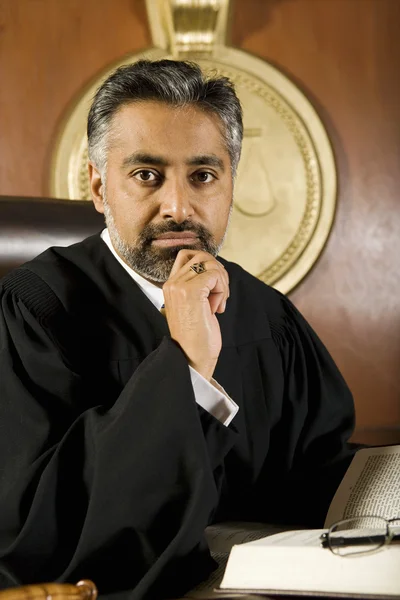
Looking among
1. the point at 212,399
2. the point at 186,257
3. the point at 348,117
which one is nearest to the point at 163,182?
the point at 186,257

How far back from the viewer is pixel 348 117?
3434 mm

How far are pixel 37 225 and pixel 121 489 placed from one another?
834 mm

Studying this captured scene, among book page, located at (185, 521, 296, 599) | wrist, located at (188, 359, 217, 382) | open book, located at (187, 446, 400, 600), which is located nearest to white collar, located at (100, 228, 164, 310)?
wrist, located at (188, 359, 217, 382)

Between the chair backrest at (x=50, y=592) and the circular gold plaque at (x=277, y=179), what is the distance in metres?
2.57

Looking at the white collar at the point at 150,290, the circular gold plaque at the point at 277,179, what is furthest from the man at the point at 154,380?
the circular gold plaque at the point at 277,179

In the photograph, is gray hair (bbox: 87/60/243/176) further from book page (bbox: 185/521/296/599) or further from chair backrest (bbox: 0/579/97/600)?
chair backrest (bbox: 0/579/97/600)

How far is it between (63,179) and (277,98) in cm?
91

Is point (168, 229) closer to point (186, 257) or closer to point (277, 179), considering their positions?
point (186, 257)

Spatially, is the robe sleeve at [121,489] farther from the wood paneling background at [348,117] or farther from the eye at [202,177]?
the wood paneling background at [348,117]

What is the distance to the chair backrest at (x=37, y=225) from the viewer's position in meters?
1.76

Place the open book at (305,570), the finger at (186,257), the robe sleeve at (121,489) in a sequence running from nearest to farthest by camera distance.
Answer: the open book at (305,570) < the robe sleeve at (121,489) < the finger at (186,257)

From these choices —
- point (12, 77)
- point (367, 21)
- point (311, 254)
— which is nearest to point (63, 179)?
point (12, 77)

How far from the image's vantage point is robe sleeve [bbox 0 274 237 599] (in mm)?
1107

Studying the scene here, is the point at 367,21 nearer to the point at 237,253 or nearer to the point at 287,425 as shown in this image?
the point at 237,253
